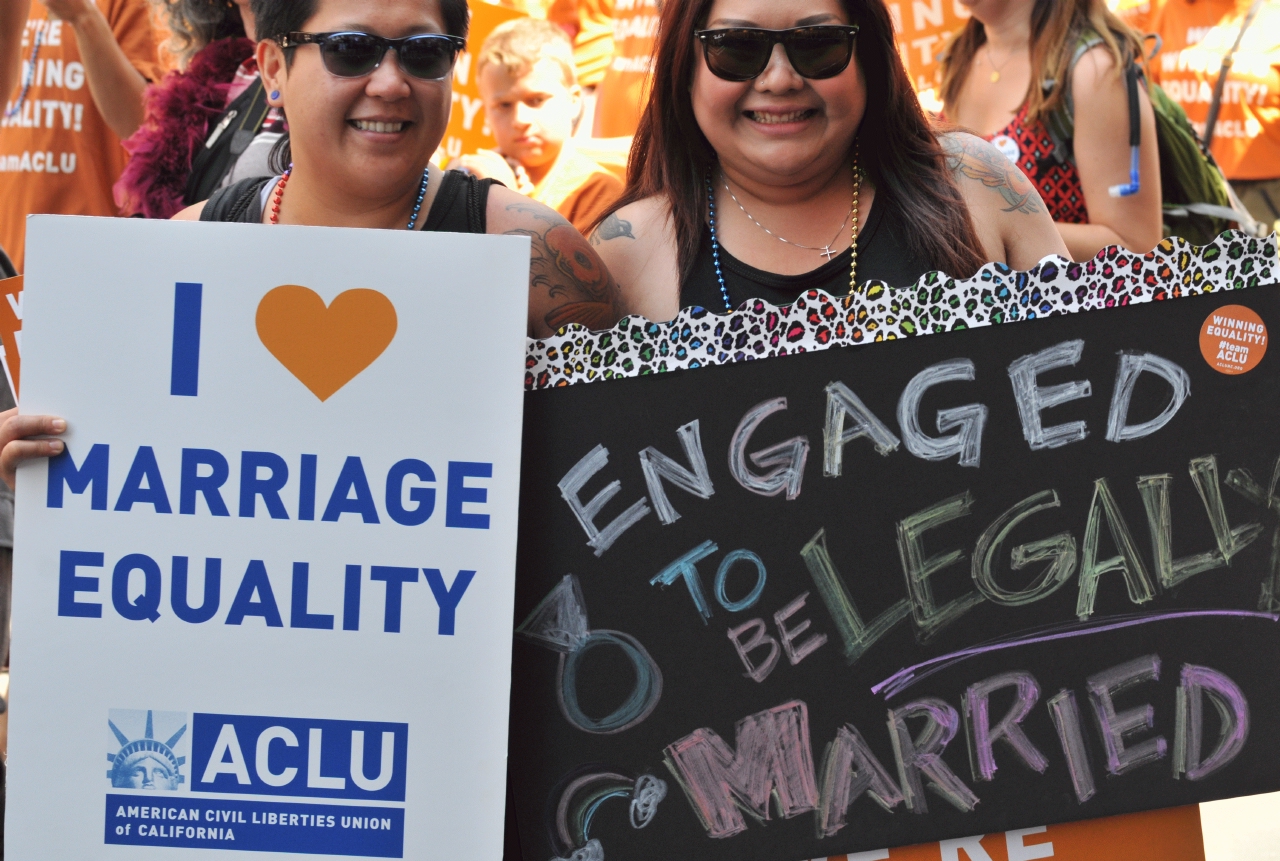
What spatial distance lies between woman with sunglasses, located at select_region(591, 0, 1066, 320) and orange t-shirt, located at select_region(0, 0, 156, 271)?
7.89 feet

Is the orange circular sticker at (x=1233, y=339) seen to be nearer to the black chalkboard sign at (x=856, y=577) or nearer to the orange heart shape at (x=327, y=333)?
the black chalkboard sign at (x=856, y=577)

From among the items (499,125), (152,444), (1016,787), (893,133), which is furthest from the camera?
(499,125)

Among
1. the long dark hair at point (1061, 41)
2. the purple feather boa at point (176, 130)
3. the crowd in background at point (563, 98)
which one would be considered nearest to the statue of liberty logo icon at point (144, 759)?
the crowd in background at point (563, 98)

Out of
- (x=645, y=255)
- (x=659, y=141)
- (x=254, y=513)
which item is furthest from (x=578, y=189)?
(x=254, y=513)

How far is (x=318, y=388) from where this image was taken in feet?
5.60

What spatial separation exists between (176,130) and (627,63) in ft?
7.30

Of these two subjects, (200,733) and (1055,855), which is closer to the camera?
(200,733)

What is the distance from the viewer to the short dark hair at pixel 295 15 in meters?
1.87

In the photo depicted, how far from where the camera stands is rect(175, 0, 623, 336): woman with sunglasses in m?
1.83

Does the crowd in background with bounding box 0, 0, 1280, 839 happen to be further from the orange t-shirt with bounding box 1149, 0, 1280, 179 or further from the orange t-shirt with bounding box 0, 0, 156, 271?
the orange t-shirt with bounding box 1149, 0, 1280, 179

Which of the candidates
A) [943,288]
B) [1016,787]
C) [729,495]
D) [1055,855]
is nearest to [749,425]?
[729,495]

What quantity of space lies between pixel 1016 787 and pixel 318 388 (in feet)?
3.57

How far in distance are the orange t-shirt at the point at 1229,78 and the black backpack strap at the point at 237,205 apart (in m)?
4.39

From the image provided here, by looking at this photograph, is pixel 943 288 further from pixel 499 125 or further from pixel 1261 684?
pixel 499 125
